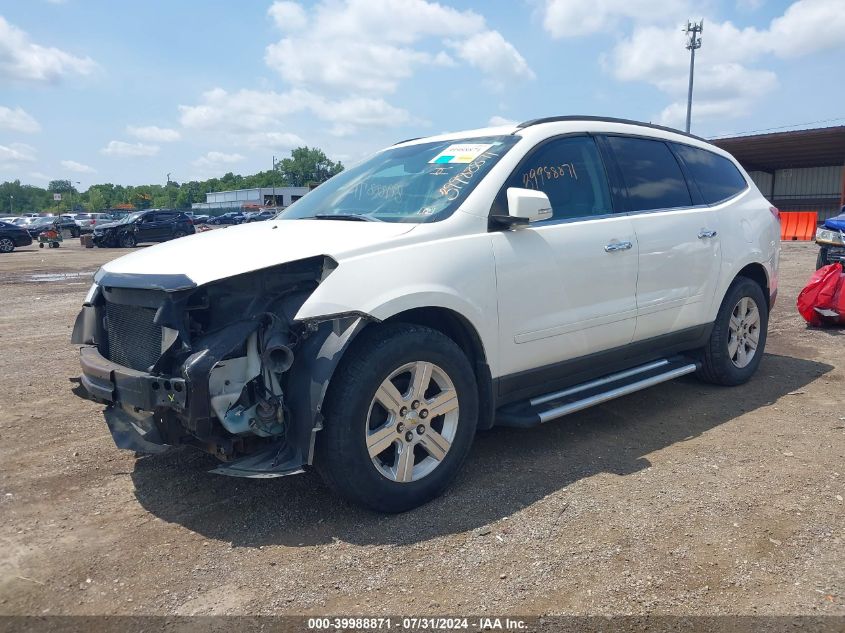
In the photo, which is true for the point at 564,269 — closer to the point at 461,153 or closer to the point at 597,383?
the point at 597,383

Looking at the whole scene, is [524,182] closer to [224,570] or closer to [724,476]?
[724,476]

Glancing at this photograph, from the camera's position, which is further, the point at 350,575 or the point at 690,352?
the point at 690,352

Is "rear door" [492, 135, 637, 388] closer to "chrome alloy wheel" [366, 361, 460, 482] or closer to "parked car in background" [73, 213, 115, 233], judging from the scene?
"chrome alloy wheel" [366, 361, 460, 482]

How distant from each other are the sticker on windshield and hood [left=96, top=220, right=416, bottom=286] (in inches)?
27.0

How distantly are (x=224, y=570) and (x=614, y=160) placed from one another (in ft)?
10.9

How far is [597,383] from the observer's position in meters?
4.22

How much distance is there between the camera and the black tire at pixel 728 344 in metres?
5.17

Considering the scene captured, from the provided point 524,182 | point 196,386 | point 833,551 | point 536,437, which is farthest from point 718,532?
point 196,386

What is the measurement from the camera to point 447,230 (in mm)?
3480

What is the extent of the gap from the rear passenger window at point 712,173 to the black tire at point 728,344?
2.27 feet

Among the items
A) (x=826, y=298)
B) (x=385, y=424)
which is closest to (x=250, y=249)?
(x=385, y=424)

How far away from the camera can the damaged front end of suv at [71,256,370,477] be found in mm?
2947

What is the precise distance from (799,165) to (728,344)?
137 feet

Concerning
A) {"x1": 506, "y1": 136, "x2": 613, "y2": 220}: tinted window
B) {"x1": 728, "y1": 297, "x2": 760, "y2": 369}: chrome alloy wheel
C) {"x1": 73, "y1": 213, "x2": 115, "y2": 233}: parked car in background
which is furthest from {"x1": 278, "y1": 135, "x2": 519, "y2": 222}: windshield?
{"x1": 73, "y1": 213, "x2": 115, "y2": 233}: parked car in background
